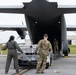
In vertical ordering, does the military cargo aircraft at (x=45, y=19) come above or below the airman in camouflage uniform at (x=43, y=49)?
above

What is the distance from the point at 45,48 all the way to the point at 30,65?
3287mm

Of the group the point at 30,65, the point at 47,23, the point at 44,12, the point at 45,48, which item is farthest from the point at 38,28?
the point at 45,48

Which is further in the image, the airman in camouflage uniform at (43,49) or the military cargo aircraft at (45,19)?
the military cargo aircraft at (45,19)

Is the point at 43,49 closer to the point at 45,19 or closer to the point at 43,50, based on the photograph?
the point at 43,50

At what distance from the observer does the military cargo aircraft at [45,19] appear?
2126 centimetres

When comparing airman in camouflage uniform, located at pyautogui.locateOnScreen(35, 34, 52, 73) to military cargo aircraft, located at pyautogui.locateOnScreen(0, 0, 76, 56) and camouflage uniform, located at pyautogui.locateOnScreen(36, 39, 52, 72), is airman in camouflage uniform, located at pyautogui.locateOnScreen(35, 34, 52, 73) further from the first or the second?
military cargo aircraft, located at pyautogui.locateOnScreen(0, 0, 76, 56)

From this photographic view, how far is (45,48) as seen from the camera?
15.5 m

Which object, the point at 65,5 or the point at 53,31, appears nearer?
the point at 65,5

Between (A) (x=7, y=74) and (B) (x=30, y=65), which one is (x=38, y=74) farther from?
(B) (x=30, y=65)

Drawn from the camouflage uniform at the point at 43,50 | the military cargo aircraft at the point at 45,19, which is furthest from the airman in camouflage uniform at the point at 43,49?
the military cargo aircraft at the point at 45,19

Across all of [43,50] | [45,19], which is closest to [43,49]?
[43,50]

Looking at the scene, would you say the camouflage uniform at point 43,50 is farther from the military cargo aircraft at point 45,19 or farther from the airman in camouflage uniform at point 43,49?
the military cargo aircraft at point 45,19

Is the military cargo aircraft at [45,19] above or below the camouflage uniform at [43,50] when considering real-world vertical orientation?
above

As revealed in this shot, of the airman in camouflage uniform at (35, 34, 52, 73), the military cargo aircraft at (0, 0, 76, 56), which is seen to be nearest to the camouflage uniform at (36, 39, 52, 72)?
the airman in camouflage uniform at (35, 34, 52, 73)
